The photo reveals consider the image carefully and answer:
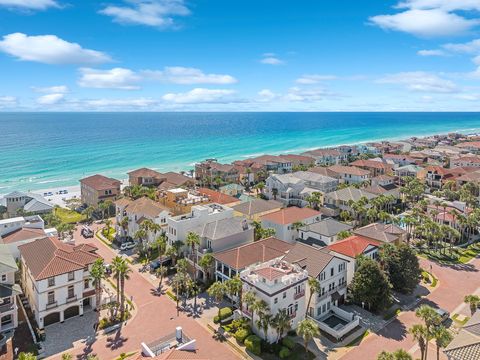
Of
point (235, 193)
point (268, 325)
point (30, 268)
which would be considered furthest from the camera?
point (235, 193)

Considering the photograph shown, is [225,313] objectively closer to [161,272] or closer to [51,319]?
[161,272]

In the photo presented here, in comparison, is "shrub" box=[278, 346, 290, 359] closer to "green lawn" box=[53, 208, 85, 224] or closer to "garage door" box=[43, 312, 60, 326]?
"garage door" box=[43, 312, 60, 326]

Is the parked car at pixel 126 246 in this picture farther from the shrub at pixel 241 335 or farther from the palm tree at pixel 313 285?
→ the palm tree at pixel 313 285

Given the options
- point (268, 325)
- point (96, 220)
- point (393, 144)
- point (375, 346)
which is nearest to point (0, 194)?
point (96, 220)

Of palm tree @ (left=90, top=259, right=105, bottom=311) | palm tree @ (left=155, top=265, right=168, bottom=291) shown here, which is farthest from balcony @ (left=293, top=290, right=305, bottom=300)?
palm tree @ (left=90, top=259, right=105, bottom=311)

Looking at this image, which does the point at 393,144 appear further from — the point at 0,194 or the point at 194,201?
the point at 0,194

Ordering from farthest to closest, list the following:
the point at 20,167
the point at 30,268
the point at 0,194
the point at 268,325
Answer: the point at 20,167
the point at 0,194
the point at 30,268
the point at 268,325
